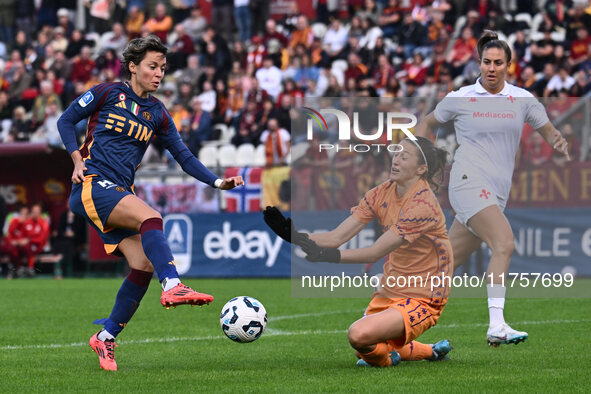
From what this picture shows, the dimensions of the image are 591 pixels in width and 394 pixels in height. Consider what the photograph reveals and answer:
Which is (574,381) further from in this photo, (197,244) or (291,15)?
(291,15)

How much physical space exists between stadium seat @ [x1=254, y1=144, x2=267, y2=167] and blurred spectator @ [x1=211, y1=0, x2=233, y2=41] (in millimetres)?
6018

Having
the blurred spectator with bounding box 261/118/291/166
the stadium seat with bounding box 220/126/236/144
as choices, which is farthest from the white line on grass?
the stadium seat with bounding box 220/126/236/144

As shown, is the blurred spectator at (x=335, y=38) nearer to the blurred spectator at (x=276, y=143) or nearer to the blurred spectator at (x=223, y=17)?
the blurred spectator at (x=223, y=17)

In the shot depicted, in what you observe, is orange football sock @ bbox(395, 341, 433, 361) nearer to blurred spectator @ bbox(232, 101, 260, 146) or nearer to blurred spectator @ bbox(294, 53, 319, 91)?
blurred spectator @ bbox(232, 101, 260, 146)

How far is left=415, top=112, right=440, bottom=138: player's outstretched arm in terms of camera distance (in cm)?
757

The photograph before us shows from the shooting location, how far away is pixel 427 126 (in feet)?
25.3

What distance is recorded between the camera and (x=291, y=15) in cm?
2330

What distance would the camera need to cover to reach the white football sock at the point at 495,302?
24.4 ft

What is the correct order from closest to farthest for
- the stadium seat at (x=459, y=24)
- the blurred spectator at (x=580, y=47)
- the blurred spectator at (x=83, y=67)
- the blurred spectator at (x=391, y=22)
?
the blurred spectator at (x=580, y=47) < the stadium seat at (x=459, y=24) < the blurred spectator at (x=391, y=22) < the blurred spectator at (x=83, y=67)

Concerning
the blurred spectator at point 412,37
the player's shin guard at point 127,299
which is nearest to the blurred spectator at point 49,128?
the blurred spectator at point 412,37

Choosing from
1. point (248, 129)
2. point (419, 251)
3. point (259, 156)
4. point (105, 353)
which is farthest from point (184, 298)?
point (248, 129)

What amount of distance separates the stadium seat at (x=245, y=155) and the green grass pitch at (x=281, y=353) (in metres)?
6.46

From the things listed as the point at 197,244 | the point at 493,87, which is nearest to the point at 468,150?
the point at 493,87

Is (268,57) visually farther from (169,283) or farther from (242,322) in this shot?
(169,283)
